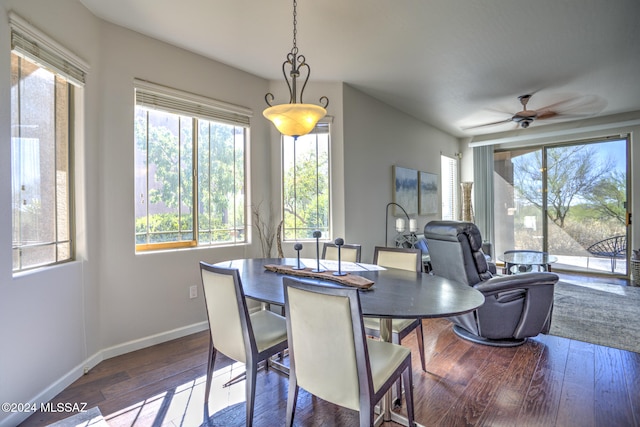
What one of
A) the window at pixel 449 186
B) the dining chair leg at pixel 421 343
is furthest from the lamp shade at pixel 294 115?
the window at pixel 449 186

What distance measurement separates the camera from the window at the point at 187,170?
2.83 metres

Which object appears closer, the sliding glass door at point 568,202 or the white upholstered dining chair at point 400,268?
the white upholstered dining chair at point 400,268

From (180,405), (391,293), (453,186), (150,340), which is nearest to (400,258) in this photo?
(391,293)

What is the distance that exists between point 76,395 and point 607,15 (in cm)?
480

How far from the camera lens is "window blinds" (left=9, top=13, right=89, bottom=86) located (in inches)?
70.6

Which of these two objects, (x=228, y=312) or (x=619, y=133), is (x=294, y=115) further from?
(x=619, y=133)

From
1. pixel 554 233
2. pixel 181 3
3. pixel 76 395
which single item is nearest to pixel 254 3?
pixel 181 3

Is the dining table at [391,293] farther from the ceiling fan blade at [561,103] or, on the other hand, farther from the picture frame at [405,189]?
the ceiling fan blade at [561,103]

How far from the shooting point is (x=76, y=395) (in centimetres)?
204

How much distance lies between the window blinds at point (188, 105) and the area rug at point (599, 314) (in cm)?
390

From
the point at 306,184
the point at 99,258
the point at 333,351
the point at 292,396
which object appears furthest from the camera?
the point at 306,184

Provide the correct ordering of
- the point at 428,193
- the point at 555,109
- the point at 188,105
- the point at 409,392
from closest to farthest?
1. the point at 409,392
2. the point at 188,105
3. the point at 555,109
4. the point at 428,193

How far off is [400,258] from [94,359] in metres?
2.53

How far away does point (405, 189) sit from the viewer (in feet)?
16.0
